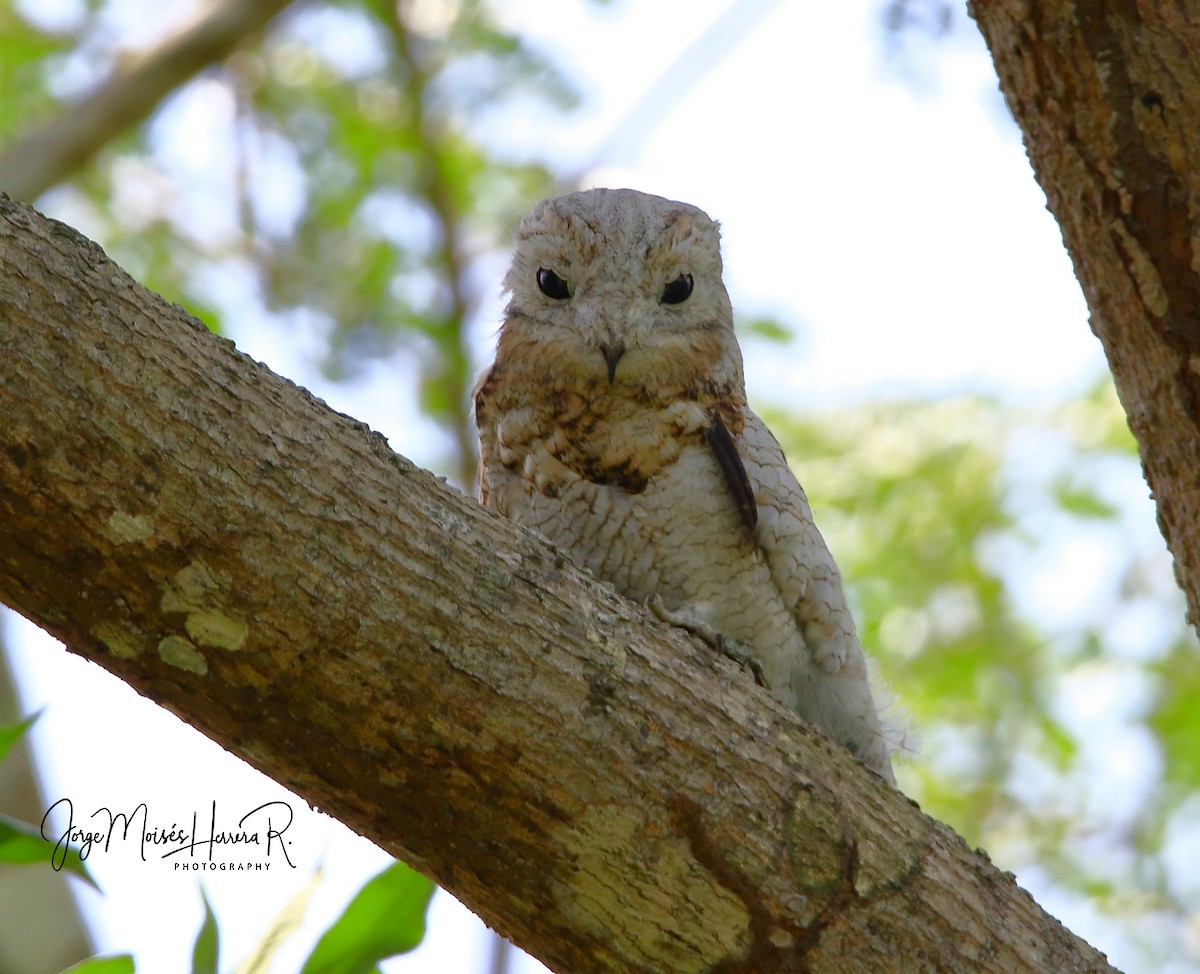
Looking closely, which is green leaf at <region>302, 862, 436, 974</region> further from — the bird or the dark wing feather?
the dark wing feather

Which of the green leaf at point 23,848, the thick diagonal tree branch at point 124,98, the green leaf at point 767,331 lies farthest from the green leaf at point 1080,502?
the green leaf at point 23,848

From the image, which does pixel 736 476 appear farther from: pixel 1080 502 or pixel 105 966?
pixel 1080 502

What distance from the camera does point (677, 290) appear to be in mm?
3684

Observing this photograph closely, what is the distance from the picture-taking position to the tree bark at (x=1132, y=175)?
2.81 metres

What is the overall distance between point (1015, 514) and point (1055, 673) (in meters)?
0.89

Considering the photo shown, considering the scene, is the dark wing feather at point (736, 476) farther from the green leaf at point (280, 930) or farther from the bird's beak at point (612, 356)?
the green leaf at point (280, 930)

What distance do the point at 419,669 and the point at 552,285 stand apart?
177cm

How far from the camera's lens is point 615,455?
3326 millimetres

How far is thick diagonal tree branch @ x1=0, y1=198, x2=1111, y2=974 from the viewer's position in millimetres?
2037

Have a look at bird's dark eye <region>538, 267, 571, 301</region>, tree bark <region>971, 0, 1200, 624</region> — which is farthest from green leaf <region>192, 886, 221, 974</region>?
tree bark <region>971, 0, 1200, 624</region>

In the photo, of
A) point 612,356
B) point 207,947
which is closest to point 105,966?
point 207,947

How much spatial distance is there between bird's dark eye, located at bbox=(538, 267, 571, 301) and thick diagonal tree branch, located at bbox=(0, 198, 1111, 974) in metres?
→ 1.40

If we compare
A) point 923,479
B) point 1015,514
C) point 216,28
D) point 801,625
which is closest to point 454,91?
point 216,28

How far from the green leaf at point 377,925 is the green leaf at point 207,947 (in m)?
0.20
